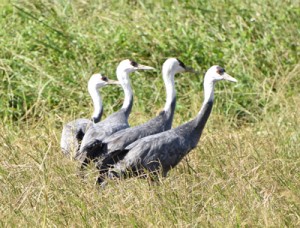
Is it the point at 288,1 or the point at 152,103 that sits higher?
the point at 288,1

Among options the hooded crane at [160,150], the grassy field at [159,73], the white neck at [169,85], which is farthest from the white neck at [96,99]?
the hooded crane at [160,150]

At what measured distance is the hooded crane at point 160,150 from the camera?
23.0 ft

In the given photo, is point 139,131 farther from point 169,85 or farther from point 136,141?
point 169,85

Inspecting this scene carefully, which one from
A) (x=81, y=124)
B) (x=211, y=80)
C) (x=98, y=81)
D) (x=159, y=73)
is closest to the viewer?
(x=211, y=80)

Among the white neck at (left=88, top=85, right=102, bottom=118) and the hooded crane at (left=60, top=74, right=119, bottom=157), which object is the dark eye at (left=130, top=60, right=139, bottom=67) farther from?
the white neck at (left=88, top=85, right=102, bottom=118)

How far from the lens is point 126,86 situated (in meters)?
8.77

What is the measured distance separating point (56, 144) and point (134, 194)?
192 centimetres

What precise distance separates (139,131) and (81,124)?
2.00ft

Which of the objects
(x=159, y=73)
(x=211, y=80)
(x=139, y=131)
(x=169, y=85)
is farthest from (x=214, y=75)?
(x=159, y=73)

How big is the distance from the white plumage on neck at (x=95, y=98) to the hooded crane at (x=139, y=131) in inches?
28.3

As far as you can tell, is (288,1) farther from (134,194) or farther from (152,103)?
(134,194)

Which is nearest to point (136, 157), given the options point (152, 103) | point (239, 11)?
point (152, 103)

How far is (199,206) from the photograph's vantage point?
603 cm

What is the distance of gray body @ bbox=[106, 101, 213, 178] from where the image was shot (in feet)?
23.0
